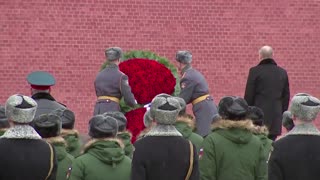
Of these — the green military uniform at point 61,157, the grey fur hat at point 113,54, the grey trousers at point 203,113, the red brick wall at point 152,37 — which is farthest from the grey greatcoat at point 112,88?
the green military uniform at point 61,157

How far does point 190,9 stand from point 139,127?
15.7ft

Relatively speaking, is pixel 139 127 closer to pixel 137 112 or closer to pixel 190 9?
pixel 137 112

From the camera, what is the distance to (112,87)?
613 inches

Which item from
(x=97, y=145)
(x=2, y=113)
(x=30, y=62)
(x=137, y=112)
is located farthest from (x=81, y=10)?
(x=97, y=145)

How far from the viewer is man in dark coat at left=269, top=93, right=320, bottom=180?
8.87 m

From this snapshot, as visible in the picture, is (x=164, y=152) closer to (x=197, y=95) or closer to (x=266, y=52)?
(x=266, y=52)

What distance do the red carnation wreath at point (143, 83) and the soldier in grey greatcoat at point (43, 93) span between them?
2466 millimetres

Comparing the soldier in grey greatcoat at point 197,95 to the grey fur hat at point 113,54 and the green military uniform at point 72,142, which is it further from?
the green military uniform at point 72,142

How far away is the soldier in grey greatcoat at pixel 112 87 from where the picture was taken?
15.4 metres

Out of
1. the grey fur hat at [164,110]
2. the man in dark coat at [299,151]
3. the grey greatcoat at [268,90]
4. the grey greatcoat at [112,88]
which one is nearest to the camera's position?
the man in dark coat at [299,151]

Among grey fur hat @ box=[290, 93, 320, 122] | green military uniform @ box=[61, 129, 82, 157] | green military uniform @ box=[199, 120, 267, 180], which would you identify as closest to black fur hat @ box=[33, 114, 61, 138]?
green military uniform @ box=[61, 129, 82, 157]

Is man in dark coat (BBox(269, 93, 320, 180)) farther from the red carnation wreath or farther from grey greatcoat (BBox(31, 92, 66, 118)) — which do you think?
the red carnation wreath

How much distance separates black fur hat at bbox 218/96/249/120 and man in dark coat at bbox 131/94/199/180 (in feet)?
2.63

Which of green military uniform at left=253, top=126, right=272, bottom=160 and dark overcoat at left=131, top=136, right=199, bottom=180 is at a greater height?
dark overcoat at left=131, top=136, right=199, bottom=180
